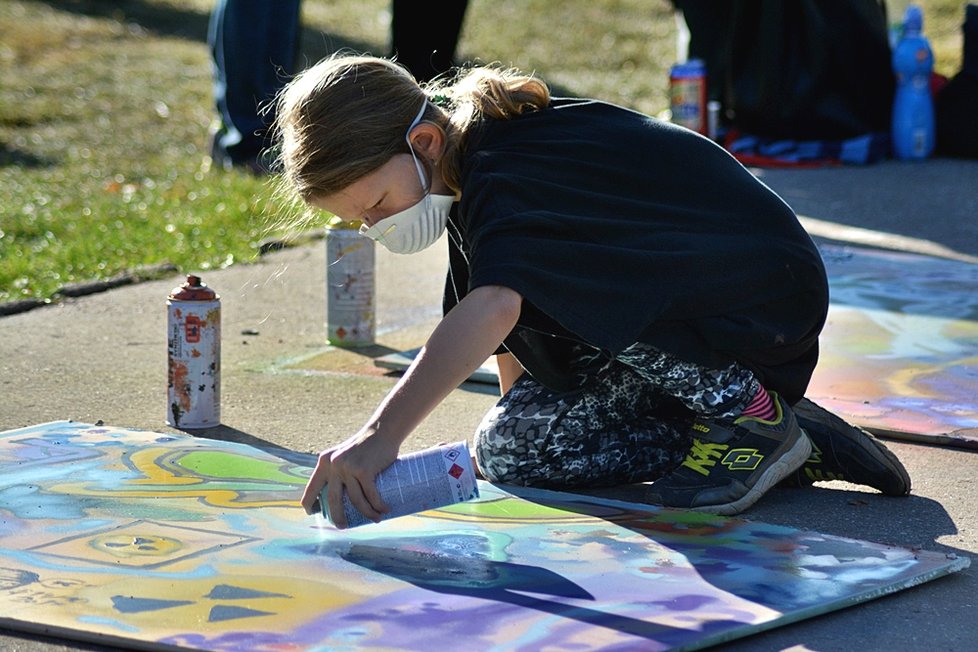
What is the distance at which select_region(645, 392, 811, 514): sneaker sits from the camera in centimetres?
248

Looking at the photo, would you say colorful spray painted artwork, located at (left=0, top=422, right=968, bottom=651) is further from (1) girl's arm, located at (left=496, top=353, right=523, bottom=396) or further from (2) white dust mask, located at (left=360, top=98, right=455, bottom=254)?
(2) white dust mask, located at (left=360, top=98, right=455, bottom=254)

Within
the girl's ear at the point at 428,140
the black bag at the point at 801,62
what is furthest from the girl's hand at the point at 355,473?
the black bag at the point at 801,62

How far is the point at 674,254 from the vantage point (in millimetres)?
2420

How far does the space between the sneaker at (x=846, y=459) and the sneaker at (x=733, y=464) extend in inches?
2.5

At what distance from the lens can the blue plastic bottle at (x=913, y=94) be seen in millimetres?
6234

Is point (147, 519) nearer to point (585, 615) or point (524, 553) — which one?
point (524, 553)

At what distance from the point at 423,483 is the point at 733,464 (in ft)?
2.04

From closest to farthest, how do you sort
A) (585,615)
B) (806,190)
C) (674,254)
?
(585,615) < (674,254) < (806,190)

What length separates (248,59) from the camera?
596 cm

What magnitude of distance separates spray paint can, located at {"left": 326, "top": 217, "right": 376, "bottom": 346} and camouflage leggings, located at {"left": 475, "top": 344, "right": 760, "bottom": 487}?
102 centimetres

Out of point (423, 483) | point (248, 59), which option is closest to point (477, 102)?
point (423, 483)

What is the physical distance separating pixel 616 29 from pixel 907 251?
5.65 meters

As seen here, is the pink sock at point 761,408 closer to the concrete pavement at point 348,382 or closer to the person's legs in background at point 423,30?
the concrete pavement at point 348,382

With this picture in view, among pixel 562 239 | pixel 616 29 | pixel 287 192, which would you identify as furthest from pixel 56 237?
pixel 616 29
